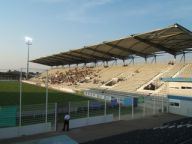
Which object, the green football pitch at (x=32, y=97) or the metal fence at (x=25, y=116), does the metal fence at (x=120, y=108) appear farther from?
the green football pitch at (x=32, y=97)

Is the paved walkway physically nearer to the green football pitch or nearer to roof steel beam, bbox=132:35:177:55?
the green football pitch

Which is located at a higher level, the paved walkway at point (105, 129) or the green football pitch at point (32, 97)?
the green football pitch at point (32, 97)

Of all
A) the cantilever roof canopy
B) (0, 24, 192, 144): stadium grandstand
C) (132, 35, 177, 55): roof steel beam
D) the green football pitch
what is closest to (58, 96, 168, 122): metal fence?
(0, 24, 192, 144): stadium grandstand

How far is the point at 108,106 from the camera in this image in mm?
26312

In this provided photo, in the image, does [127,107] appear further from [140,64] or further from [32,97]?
[140,64]

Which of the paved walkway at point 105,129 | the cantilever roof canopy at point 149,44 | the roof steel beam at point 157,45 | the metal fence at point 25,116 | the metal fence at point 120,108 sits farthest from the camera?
the roof steel beam at point 157,45

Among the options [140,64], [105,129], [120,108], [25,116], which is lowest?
[105,129]

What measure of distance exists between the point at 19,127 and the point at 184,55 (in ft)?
119

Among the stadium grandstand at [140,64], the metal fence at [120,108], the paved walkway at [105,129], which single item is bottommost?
the paved walkway at [105,129]

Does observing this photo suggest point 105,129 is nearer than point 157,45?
Yes

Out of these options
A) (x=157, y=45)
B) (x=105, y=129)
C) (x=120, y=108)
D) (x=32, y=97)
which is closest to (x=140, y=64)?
(x=157, y=45)

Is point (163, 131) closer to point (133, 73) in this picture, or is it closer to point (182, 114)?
point (182, 114)

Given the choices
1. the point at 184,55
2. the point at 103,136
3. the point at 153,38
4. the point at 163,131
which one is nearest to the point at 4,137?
the point at 103,136

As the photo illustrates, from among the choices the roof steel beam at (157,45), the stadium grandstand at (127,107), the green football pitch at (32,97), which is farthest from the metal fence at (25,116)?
the roof steel beam at (157,45)
